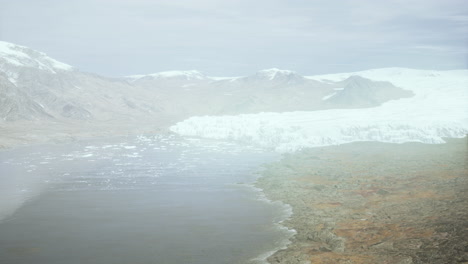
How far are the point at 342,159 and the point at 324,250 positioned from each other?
47568 mm

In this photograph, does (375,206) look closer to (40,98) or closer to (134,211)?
(134,211)

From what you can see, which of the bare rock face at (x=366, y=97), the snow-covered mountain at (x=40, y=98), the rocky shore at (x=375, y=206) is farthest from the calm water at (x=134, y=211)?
the bare rock face at (x=366, y=97)

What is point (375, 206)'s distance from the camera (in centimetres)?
4194

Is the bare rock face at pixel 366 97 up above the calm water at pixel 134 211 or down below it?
above

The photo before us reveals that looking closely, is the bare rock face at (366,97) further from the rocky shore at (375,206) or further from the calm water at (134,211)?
the calm water at (134,211)

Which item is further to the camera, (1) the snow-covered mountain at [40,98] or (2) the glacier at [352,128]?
(1) the snow-covered mountain at [40,98]

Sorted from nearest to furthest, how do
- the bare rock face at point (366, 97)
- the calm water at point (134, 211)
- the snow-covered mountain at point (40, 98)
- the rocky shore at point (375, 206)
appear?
the rocky shore at point (375, 206) < the calm water at point (134, 211) < the snow-covered mountain at point (40, 98) < the bare rock face at point (366, 97)

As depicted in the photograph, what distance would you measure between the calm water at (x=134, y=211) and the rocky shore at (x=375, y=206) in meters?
3.11

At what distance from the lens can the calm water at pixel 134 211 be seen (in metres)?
31.2

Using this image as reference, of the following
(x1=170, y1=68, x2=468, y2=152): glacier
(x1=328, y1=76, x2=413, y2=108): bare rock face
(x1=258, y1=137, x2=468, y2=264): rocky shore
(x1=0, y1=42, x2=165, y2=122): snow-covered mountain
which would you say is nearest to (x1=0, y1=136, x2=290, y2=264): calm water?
(x1=258, y1=137, x2=468, y2=264): rocky shore

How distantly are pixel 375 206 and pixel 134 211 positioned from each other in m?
22.7

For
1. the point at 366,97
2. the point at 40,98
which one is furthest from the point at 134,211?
the point at 366,97

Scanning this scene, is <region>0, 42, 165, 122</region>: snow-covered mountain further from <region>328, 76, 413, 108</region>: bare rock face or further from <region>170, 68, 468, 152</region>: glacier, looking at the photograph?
<region>328, 76, 413, 108</region>: bare rock face

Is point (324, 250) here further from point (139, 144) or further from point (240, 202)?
point (139, 144)
